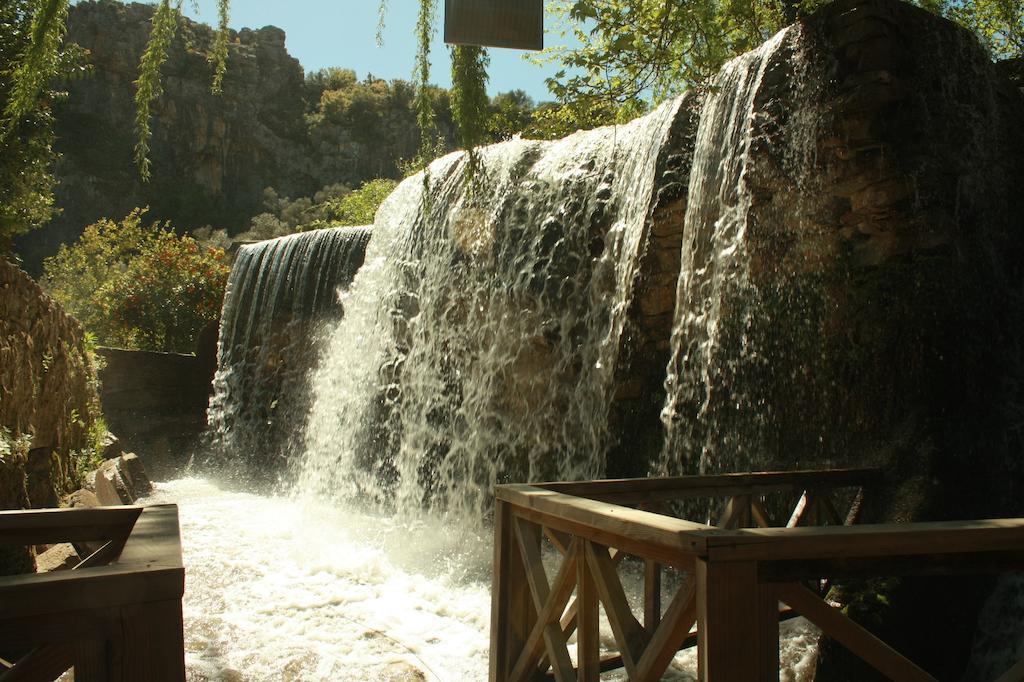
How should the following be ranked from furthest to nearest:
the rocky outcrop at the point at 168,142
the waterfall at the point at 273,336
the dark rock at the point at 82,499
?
the rocky outcrop at the point at 168,142, the waterfall at the point at 273,336, the dark rock at the point at 82,499

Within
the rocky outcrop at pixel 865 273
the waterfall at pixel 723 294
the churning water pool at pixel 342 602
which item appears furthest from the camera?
the waterfall at pixel 723 294

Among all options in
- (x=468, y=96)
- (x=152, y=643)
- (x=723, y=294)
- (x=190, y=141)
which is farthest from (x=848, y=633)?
(x=190, y=141)

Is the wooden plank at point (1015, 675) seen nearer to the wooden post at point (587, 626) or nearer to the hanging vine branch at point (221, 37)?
the wooden post at point (587, 626)

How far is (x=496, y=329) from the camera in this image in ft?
25.3

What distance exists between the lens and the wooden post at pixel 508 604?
9.18ft

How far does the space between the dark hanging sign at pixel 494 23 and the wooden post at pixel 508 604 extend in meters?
1.67

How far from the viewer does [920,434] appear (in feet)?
14.2

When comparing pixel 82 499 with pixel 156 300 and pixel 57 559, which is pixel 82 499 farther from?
pixel 156 300

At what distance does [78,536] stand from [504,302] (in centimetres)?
562

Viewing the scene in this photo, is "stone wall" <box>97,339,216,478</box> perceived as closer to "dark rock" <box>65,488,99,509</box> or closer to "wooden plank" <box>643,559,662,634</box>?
"dark rock" <box>65,488,99,509</box>

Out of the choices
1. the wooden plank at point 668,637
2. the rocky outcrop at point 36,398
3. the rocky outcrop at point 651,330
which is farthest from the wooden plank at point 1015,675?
the rocky outcrop at point 36,398

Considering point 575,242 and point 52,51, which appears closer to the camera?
point 52,51

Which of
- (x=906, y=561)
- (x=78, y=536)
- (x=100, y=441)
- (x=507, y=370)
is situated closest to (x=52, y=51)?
(x=78, y=536)

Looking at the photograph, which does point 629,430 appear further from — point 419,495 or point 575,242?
point 419,495
